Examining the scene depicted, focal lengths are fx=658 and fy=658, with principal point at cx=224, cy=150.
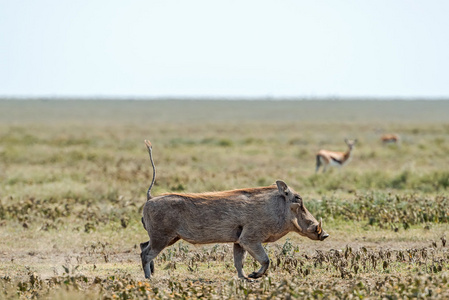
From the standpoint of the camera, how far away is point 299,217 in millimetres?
7977

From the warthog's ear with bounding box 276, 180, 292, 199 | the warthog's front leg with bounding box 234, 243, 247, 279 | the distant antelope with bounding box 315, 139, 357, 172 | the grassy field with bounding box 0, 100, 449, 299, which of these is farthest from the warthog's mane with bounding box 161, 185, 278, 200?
the distant antelope with bounding box 315, 139, 357, 172

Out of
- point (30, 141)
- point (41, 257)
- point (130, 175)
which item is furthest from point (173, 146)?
point (41, 257)

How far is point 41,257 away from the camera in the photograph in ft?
32.7

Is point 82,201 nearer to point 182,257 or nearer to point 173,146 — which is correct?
point 182,257

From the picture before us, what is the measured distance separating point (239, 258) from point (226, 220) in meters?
0.54

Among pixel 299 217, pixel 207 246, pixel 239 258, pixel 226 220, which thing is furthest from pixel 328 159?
pixel 226 220

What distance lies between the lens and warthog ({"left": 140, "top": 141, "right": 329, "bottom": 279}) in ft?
25.4

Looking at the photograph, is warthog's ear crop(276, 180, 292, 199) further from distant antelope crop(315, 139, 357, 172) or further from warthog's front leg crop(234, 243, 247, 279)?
distant antelope crop(315, 139, 357, 172)

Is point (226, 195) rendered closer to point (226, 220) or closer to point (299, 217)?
point (226, 220)

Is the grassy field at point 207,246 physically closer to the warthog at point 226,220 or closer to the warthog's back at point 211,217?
the warthog at point 226,220

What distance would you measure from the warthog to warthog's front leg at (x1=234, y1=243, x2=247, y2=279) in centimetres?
1

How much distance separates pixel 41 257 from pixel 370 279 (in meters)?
5.02

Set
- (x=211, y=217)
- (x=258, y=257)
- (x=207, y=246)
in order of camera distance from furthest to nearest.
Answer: (x=207, y=246) → (x=211, y=217) → (x=258, y=257)

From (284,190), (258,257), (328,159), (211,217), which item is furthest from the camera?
(328,159)
